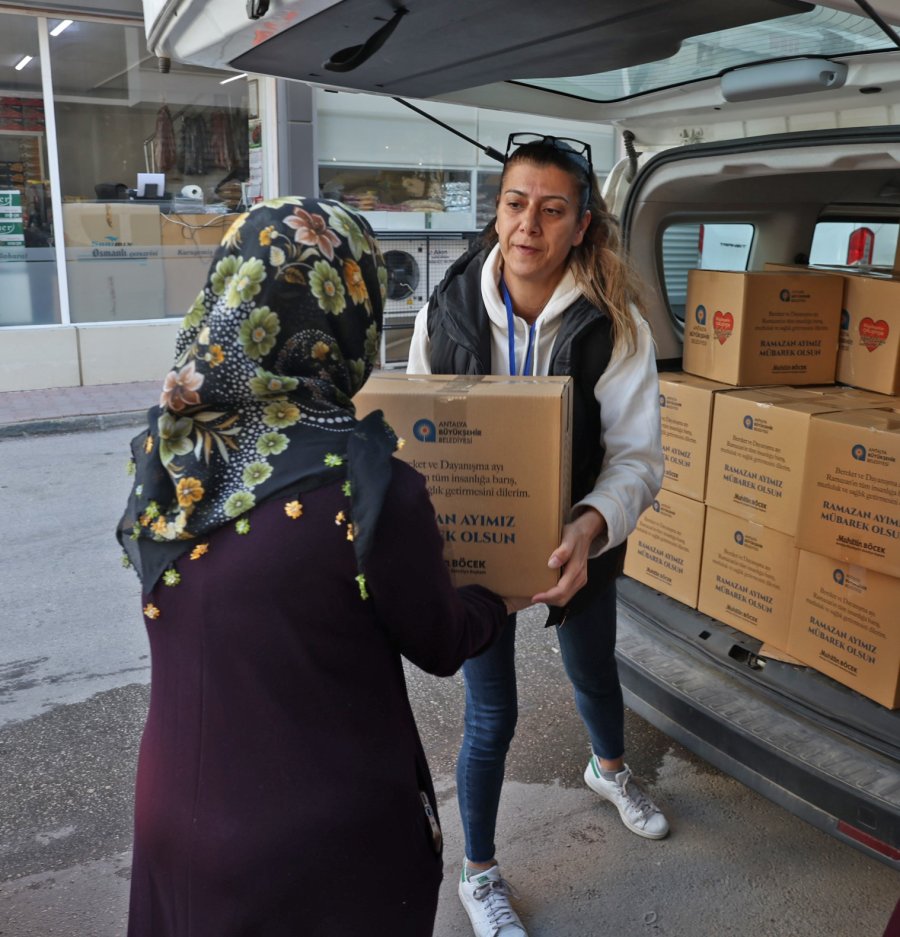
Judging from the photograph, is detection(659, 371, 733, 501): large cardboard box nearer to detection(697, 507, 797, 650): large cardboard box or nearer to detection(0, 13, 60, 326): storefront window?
detection(697, 507, 797, 650): large cardboard box

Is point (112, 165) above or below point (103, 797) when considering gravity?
above

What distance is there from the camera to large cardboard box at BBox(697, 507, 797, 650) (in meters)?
3.07

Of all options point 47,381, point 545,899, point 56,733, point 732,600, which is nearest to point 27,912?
point 56,733

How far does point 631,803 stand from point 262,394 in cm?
215

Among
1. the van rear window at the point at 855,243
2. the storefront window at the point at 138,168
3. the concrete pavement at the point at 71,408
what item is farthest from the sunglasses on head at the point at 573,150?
the storefront window at the point at 138,168

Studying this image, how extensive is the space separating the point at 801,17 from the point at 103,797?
9.61 feet

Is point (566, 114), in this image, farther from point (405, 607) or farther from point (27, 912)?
point (27, 912)

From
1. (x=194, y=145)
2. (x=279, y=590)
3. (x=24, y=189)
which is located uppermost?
(x=194, y=145)

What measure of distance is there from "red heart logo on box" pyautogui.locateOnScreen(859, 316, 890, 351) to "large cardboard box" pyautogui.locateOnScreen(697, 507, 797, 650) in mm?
758

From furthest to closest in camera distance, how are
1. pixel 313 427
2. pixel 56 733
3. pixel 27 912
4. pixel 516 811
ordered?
pixel 56 733 → pixel 516 811 → pixel 27 912 → pixel 313 427

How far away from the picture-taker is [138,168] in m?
9.87

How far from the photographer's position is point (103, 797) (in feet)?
10.2

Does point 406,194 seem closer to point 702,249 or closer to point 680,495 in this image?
point 702,249

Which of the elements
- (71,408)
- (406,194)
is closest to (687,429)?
(71,408)
